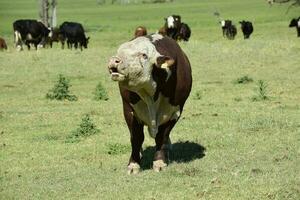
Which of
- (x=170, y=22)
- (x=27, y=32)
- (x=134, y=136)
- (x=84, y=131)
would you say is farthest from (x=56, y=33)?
(x=134, y=136)

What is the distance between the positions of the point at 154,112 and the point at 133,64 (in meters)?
0.94

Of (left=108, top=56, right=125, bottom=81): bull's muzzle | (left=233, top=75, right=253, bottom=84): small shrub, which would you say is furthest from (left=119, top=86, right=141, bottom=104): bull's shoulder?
(left=233, top=75, right=253, bottom=84): small shrub

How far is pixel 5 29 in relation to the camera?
50875 mm

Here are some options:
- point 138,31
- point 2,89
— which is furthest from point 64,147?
point 2,89

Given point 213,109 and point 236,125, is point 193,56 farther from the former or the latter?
point 236,125

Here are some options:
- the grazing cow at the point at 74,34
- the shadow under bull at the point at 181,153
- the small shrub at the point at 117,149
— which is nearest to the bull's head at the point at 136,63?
the shadow under bull at the point at 181,153

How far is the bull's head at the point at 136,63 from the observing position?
25.3ft

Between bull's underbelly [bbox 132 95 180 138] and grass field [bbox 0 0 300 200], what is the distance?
65cm

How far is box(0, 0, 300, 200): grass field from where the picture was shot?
7840mm

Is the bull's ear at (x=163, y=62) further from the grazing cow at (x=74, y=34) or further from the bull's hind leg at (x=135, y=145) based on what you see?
the grazing cow at (x=74, y=34)

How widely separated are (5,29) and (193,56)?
30292mm

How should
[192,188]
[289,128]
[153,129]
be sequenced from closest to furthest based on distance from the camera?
[192,188]
[153,129]
[289,128]

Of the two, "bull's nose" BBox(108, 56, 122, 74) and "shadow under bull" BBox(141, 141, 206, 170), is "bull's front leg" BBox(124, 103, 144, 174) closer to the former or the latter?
"shadow under bull" BBox(141, 141, 206, 170)

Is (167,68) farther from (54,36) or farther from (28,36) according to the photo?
(54,36)
